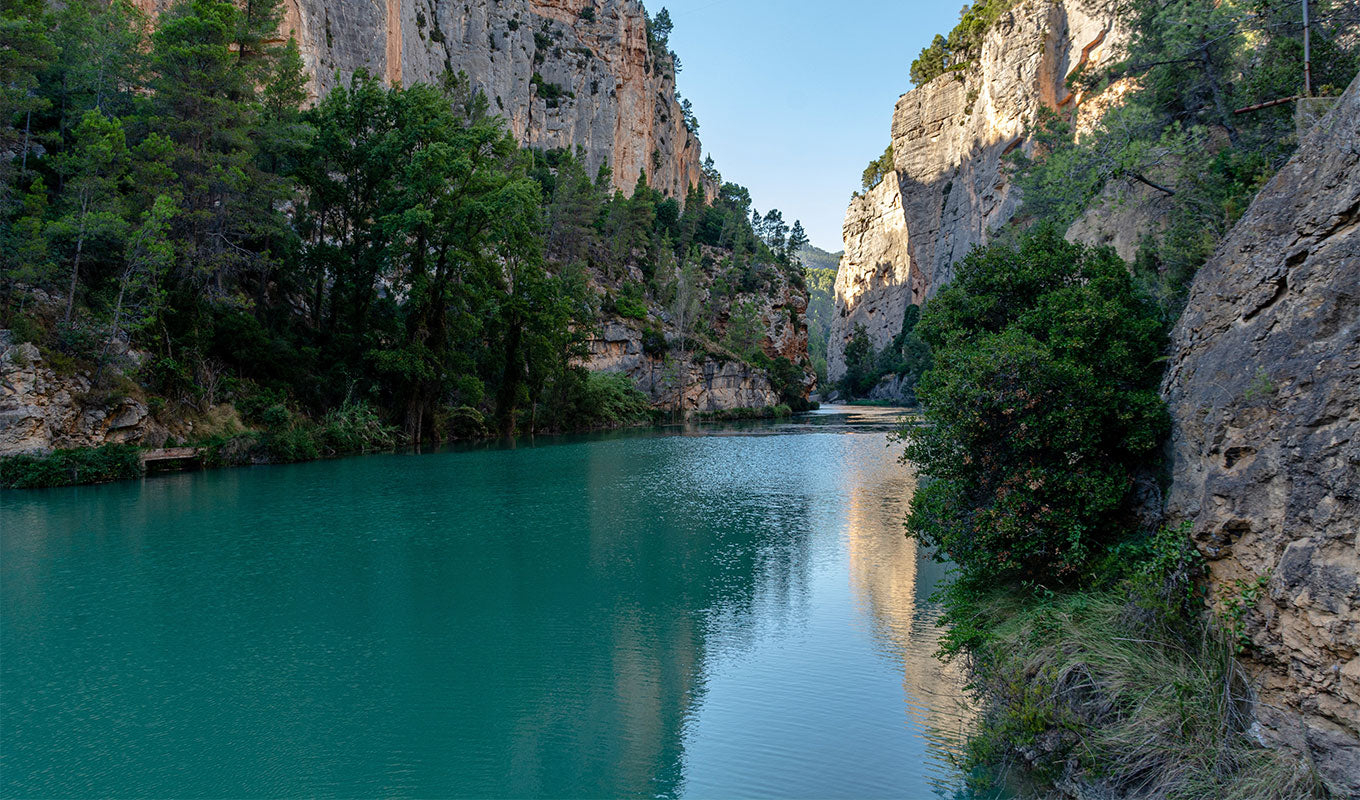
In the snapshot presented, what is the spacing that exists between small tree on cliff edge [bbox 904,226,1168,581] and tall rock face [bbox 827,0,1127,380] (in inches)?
1476

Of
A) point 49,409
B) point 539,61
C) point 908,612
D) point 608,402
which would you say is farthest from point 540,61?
point 908,612

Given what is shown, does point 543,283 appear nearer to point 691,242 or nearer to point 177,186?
point 177,186

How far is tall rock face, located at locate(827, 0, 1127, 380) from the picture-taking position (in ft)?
198

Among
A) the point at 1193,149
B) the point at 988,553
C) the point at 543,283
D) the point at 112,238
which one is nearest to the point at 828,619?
the point at 988,553

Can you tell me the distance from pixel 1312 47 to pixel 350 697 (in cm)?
1584

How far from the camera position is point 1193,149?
11.6 metres

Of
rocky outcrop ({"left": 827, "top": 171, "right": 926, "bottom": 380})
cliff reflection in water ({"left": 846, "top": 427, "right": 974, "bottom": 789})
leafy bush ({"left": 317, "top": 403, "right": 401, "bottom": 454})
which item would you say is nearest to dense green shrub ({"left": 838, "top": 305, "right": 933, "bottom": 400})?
rocky outcrop ({"left": 827, "top": 171, "right": 926, "bottom": 380})

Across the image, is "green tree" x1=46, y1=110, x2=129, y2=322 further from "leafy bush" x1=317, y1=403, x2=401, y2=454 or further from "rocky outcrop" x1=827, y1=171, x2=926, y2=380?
"rocky outcrop" x1=827, y1=171, x2=926, y2=380

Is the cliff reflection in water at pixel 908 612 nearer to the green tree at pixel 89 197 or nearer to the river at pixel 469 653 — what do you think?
the river at pixel 469 653

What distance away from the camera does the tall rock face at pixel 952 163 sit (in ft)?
198

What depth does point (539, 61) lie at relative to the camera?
76125mm

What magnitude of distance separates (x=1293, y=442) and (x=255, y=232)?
1252 inches

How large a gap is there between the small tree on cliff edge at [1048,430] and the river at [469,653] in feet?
4.67

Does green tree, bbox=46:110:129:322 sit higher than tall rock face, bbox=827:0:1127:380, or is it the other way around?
tall rock face, bbox=827:0:1127:380
